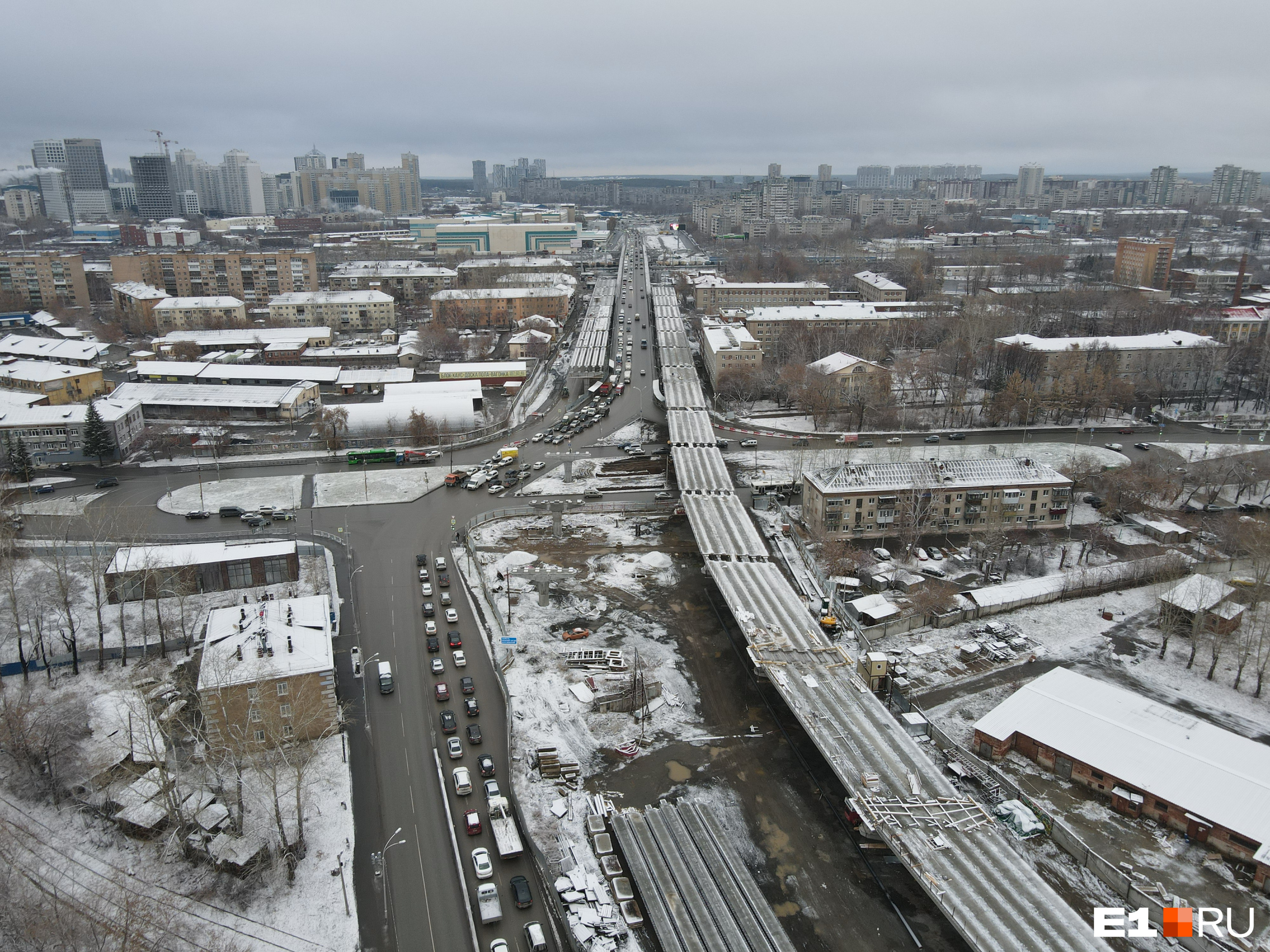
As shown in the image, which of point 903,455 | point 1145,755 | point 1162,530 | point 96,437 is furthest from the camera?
point 903,455

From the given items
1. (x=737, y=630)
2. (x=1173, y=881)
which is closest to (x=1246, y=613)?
(x=1173, y=881)

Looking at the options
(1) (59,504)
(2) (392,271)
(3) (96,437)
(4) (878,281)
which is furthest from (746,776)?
(2) (392,271)

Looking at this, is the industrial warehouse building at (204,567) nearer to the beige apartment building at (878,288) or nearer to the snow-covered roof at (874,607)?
the snow-covered roof at (874,607)

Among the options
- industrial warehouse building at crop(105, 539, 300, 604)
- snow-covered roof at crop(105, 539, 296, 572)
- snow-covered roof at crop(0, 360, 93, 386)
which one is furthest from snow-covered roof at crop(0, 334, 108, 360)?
snow-covered roof at crop(105, 539, 296, 572)

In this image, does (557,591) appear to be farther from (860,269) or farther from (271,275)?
(860,269)

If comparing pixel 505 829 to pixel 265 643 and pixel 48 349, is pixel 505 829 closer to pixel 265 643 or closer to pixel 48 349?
pixel 265 643

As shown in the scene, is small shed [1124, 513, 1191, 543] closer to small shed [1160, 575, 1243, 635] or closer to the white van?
small shed [1160, 575, 1243, 635]
